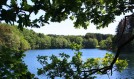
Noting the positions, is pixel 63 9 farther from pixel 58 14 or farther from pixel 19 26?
pixel 19 26

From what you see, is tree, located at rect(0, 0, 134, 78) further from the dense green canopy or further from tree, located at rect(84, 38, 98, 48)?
tree, located at rect(84, 38, 98, 48)

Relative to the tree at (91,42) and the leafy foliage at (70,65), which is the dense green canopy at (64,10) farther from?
the tree at (91,42)

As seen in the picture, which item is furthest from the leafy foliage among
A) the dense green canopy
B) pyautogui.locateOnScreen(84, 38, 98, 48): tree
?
pyautogui.locateOnScreen(84, 38, 98, 48): tree

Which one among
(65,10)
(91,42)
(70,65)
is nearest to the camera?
(65,10)

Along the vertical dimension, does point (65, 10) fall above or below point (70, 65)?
above

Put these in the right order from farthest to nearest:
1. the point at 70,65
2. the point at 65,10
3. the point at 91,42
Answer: the point at 91,42, the point at 70,65, the point at 65,10

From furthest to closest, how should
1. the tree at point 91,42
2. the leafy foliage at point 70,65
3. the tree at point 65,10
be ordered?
the tree at point 91,42
the leafy foliage at point 70,65
the tree at point 65,10

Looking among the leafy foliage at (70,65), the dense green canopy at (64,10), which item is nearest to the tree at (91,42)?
the leafy foliage at (70,65)

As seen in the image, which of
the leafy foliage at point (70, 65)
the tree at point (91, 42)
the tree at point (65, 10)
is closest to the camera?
the tree at point (65, 10)

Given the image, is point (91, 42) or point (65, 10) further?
point (91, 42)

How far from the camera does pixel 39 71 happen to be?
6.75 m

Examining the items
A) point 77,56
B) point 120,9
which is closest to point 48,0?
point 120,9

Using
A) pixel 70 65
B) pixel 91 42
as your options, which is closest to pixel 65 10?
pixel 70 65

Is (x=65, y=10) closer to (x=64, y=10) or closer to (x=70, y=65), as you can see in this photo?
(x=64, y=10)
